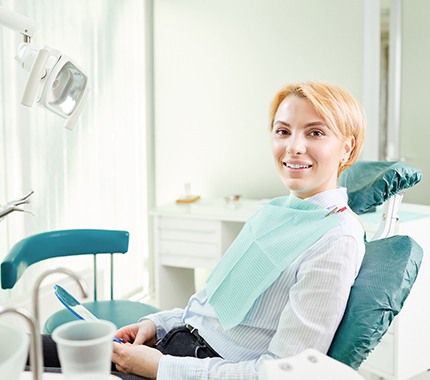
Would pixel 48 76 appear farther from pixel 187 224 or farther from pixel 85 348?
pixel 187 224

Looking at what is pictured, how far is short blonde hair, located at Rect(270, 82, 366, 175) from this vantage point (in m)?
1.34

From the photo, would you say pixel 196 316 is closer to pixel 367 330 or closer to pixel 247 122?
pixel 367 330

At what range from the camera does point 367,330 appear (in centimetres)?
112

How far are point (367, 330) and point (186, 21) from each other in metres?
2.77

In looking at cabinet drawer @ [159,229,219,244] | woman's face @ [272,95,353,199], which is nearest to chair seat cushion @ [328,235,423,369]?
woman's face @ [272,95,353,199]

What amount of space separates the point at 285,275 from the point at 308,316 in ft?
0.47

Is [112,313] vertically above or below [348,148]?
below

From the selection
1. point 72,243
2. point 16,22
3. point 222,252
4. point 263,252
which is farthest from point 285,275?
point 222,252

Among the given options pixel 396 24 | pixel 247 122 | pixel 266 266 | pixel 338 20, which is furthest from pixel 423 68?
pixel 266 266

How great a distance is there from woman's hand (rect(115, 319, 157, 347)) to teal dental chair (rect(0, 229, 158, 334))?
369mm

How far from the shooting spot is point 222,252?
2998mm

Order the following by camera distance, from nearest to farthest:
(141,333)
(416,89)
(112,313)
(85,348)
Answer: (85,348) → (141,333) → (112,313) → (416,89)

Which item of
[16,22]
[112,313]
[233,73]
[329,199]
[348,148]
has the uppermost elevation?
[233,73]

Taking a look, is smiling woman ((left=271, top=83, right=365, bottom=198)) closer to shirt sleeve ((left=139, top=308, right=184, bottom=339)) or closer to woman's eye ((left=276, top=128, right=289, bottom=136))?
woman's eye ((left=276, top=128, right=289, bottom=136))
